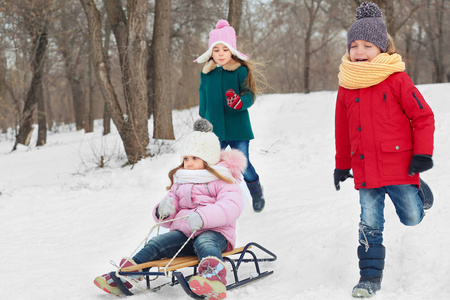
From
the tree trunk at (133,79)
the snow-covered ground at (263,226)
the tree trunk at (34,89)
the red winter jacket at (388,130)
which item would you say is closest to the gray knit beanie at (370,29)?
the red winter jacket at (388,130)

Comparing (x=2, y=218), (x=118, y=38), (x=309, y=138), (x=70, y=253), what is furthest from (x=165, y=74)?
(x=70, y=253)

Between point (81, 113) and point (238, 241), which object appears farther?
point (81, 113)

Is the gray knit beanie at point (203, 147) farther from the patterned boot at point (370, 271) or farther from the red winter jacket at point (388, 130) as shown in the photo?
the patterned boot at point (370, 271)

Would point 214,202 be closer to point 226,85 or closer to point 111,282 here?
point 111,282

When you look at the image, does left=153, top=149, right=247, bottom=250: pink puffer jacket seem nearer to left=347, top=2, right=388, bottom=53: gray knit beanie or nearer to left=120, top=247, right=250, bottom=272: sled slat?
left=120, top=247, right=250, bottom=272: sled slat

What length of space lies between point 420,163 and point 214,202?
5.08 ft

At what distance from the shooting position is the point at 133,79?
9.09 meters

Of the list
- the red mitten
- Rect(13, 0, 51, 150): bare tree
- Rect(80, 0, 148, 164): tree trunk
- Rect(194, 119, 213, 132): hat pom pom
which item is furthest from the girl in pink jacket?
Rect(13, 0, 51, 150): bare tree

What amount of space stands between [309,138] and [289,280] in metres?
6.59

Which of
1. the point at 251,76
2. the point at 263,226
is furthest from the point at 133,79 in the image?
the point at 263,226

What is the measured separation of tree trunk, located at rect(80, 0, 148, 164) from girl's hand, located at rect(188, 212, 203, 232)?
18.7 feet

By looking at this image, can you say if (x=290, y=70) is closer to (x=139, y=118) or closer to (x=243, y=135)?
(x=139, y=118)

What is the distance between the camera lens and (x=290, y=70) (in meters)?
37.8

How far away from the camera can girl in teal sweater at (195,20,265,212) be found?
17.0 ft
